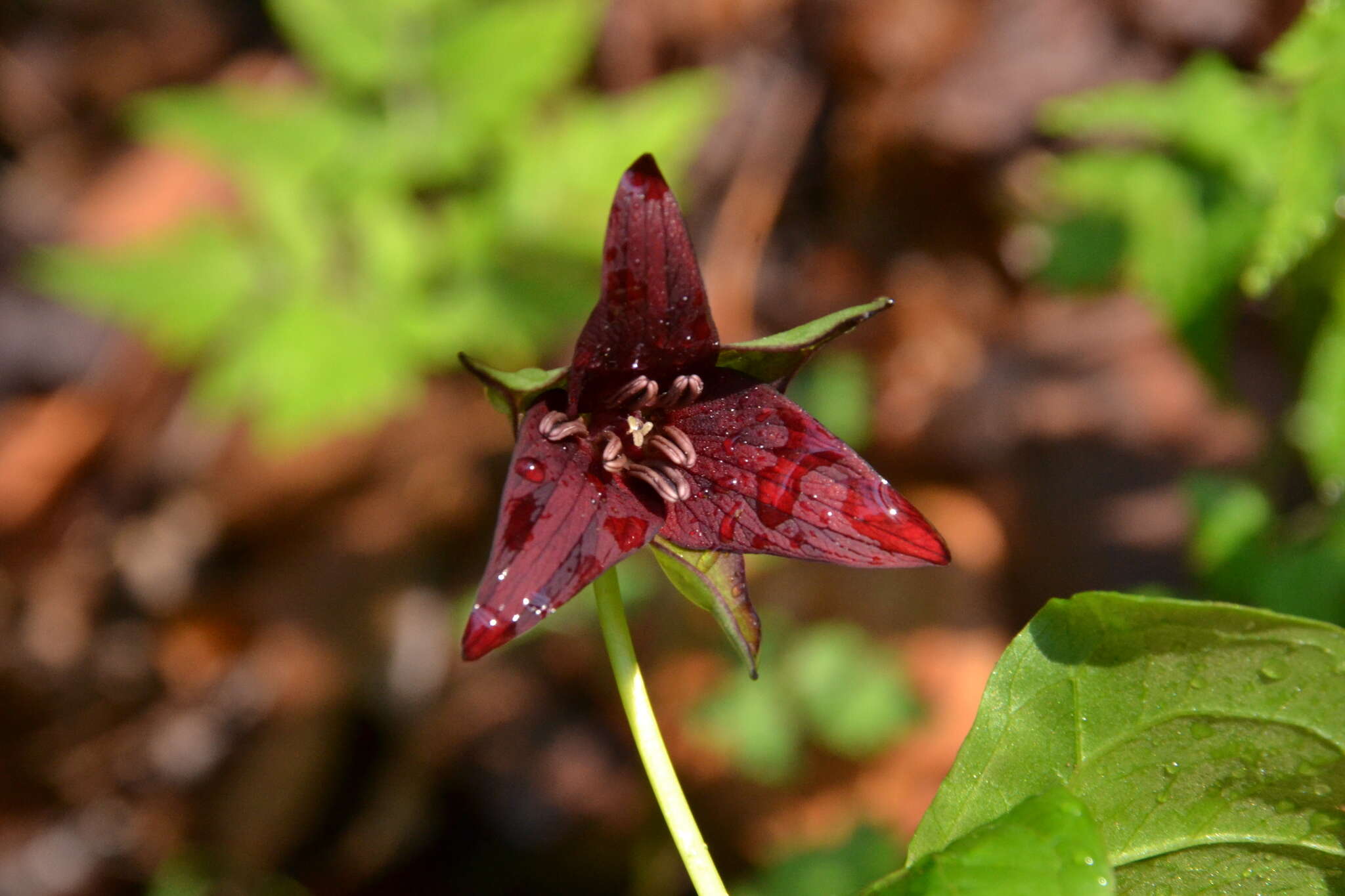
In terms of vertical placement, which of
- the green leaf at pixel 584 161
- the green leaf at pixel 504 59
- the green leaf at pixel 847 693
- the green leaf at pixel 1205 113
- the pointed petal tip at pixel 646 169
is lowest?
the green leaf at pixel 847 693

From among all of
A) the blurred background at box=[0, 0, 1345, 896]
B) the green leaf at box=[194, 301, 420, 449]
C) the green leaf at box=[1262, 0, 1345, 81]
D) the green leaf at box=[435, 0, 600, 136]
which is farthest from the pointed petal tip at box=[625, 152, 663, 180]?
the green leaf at box=[435, 0, 600, 136]

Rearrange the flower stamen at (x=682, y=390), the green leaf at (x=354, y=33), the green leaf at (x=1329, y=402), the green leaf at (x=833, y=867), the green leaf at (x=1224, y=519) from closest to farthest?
the flower stamen at (x=682, y=390) → the green leaf at (x=1329, y=402) → the green leaf at (x=1224, y=519) → the green leaf at (x=833, y=867) → the green leaf at (x=354, y=33)

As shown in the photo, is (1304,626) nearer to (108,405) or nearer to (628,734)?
(628,734)

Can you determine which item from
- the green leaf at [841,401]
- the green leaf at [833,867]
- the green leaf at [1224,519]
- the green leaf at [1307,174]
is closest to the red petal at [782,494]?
the green leaf at [1307,174]

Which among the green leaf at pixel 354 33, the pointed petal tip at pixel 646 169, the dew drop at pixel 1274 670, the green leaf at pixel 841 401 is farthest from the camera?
the green leaf at pixel 354 33

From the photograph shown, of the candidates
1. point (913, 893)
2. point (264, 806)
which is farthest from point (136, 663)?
point (913, 893)

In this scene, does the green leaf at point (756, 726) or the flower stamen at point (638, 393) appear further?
the green leaf at point (756, 726)

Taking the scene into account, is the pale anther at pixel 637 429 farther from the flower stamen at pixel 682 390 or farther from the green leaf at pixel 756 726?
the green leaf at pixel 756 726

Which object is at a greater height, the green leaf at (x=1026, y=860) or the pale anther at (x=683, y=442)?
the pale anther at (x=683, y=442)
